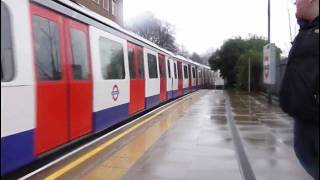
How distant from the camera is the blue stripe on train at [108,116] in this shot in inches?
389

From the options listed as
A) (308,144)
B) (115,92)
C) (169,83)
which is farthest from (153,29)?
(308,144)

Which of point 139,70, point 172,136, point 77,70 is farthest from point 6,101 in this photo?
point 139,70

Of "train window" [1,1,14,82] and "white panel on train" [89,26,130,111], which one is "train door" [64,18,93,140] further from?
"train window" [1,1,14,82]

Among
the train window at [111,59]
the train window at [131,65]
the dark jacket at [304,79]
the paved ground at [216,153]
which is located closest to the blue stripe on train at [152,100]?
the train window at [131,65]

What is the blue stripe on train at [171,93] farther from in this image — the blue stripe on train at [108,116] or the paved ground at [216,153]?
the blue stripe on train at [108,116]

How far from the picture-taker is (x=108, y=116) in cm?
1087

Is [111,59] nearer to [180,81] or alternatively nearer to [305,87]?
[305,87]

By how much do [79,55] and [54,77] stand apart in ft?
4.42

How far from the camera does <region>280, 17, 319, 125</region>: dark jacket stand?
2.63m

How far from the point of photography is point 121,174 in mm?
7121

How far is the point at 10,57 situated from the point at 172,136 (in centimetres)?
535

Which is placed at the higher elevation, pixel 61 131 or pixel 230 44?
pixel 230 44

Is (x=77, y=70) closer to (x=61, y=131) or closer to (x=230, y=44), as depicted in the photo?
(x=61, y=131)

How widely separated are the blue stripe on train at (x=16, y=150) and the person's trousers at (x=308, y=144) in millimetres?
3926
